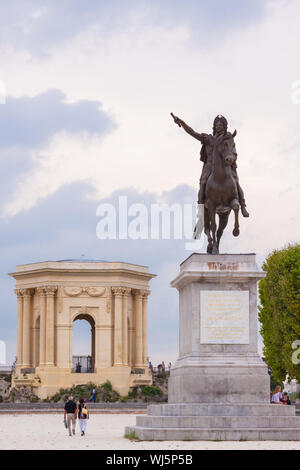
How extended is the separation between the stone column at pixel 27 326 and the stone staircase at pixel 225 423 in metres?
60.1

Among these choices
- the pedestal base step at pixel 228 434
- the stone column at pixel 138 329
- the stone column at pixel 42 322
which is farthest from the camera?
the stone column at pixel 138 329

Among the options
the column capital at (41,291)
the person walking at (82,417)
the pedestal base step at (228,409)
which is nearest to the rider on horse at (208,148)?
the pedestal base step at (228,409)

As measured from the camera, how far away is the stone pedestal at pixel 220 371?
21.5 metres

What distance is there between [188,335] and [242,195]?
3.66m

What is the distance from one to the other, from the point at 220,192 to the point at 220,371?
14.3ft

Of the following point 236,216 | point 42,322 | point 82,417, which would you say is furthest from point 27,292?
point 236,216

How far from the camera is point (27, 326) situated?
82125 mm

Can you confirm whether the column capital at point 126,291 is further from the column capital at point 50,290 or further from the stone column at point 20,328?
the stone column at point 20,328

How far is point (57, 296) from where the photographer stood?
3137 inches

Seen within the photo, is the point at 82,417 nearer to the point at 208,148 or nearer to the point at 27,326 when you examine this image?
the point at 208,148
